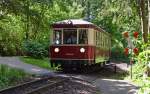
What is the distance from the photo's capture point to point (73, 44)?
924 inches

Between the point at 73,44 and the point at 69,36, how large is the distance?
53 cm

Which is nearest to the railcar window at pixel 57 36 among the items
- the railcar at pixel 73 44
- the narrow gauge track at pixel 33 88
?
the railcar at pixel 73 44

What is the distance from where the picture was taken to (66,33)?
2359cm

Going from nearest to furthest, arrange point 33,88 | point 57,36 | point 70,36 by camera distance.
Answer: point 33,88 → point 70,36 → point 57,36

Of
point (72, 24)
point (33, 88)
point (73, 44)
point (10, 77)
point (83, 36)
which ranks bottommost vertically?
point (33, 88)

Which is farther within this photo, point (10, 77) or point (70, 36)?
point (70, 36)

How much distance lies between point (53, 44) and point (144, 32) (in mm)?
5818

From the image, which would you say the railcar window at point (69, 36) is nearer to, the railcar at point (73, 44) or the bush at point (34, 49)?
the railcar at point (73, 44)

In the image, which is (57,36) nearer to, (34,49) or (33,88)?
(33,88)

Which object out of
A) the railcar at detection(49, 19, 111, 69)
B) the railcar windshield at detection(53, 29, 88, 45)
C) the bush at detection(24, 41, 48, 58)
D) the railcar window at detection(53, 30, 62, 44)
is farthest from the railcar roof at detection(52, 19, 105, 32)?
the bush at detection(24, 41, 48, 58)

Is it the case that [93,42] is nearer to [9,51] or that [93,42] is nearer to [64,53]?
[64,53]

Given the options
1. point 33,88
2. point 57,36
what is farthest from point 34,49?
point 33,88

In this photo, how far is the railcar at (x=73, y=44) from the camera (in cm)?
2312

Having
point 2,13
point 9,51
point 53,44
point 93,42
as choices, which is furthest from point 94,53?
point 9,51
